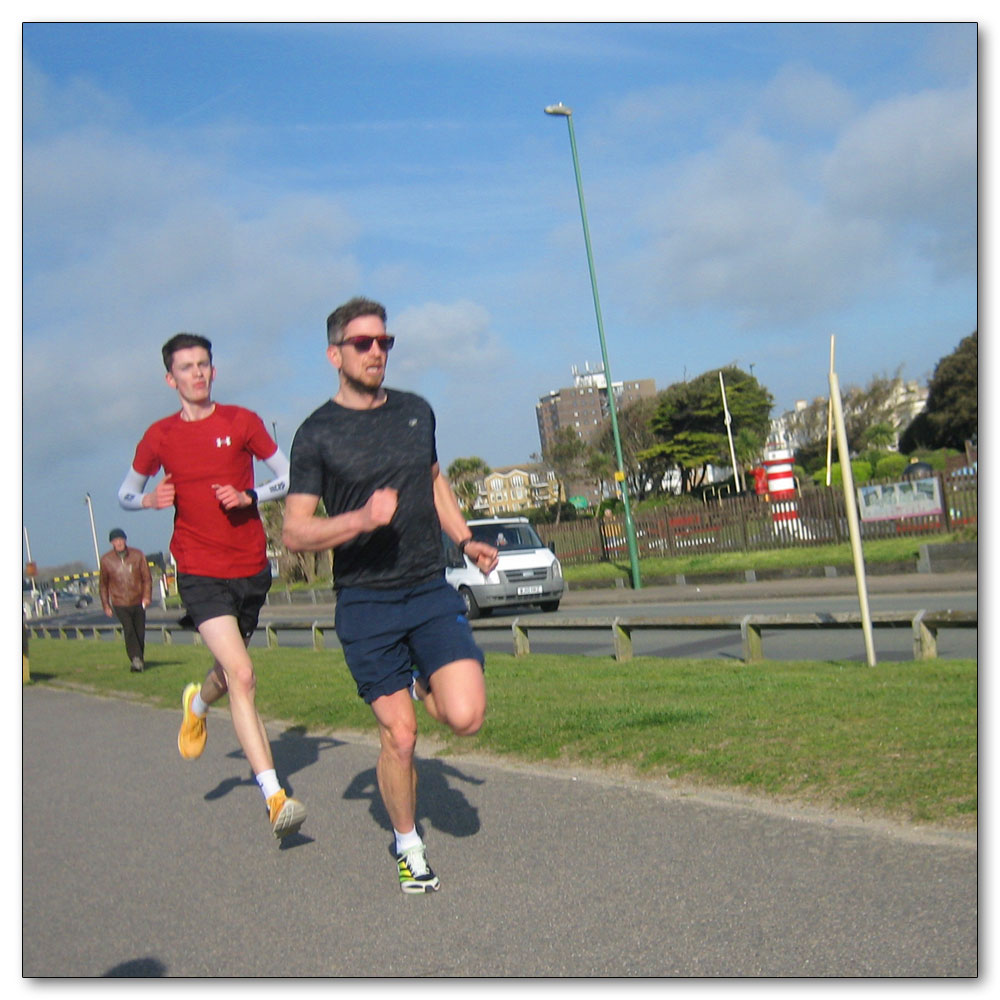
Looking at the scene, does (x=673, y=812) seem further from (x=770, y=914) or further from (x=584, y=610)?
(x=584, y=610)

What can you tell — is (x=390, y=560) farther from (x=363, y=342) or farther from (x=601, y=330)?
(x=601, y=330)

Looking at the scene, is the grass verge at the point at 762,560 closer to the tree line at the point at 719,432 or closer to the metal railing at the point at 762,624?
the metal railing at the point at 762,624

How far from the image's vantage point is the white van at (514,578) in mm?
23047

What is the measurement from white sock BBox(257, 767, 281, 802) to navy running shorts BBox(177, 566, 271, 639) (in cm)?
76

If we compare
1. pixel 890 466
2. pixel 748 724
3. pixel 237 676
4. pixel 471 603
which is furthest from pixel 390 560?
pixel 890 466

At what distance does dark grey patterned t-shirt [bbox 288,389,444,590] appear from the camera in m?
4.57

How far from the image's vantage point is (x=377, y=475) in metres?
4.58

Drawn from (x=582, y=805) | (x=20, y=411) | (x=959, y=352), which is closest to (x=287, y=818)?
(x=582, y=805)

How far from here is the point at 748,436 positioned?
70.8 metres

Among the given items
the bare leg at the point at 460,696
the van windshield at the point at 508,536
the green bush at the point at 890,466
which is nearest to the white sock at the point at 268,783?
the bare leg at the point at 460,696

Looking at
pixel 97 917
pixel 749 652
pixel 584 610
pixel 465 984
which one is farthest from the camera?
pixel 584 610

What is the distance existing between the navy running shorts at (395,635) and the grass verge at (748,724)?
170 centimetres

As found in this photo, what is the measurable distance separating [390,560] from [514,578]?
1857 cm

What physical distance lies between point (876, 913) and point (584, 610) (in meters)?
20.2
